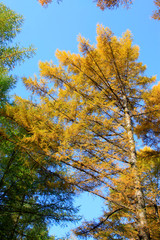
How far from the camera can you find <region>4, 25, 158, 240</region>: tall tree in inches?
154

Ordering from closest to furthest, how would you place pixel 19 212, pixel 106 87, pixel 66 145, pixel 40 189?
1. pixel 66 145
2. pixel 19 212
3. pixel 40 189
4. pixel 106 87

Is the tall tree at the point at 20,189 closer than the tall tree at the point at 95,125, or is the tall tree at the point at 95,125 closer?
the tall tree at the point at 95,125

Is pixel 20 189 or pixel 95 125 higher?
pixel 95 125

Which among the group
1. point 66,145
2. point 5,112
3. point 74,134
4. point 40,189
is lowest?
point 40,189

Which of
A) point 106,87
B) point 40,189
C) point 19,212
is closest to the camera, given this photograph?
point 19,212

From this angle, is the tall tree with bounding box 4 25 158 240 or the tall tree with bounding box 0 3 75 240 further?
the tall tree with bounding box 0 3 75 240

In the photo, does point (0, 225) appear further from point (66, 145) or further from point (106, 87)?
point (106, 87)

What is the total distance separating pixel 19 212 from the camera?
192 inches

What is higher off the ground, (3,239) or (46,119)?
(46,119)

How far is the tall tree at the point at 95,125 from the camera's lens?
391 cm

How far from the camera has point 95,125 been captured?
4.61 m

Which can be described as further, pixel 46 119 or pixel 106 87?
pixel 106 87

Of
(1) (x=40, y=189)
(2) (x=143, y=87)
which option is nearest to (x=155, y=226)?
(1) (x=40, y=189)

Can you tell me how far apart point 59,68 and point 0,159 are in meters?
3.54
